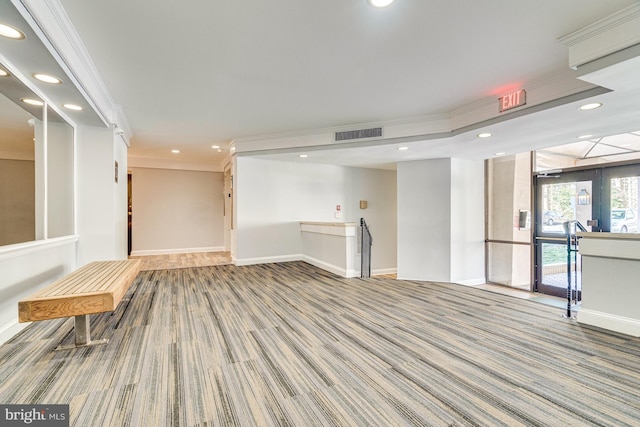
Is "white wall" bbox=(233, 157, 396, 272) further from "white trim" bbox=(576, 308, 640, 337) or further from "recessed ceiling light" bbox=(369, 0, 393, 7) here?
"white trim" bbox=(576, 308, 640, 337)

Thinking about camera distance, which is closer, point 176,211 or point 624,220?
point 624,220

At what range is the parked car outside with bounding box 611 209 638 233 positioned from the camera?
4.96 metres

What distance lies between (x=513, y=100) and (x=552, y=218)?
3810 mm

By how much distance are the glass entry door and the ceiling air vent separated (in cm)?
388

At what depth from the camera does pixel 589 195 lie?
5410 mm

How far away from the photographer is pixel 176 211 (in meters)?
9.12

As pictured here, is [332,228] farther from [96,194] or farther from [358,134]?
[96,194]

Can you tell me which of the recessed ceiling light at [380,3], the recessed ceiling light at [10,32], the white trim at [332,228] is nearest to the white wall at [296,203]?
the white trim at [332,228]

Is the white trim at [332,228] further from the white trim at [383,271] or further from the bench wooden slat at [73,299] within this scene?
the bench wooden slat at [73,299]

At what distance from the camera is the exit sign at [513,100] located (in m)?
3.37

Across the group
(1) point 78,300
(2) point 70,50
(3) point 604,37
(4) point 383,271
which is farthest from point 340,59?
(4) point 383,271

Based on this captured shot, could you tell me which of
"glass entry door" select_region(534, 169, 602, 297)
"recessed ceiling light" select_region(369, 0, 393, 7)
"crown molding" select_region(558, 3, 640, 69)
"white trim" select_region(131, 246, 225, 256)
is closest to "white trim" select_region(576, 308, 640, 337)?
"crown molding" select_region(558, 3, 640, 69)

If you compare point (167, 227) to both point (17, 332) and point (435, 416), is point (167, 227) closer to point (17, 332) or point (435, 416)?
point (17, 332)

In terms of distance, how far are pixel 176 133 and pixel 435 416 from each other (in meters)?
6.07
